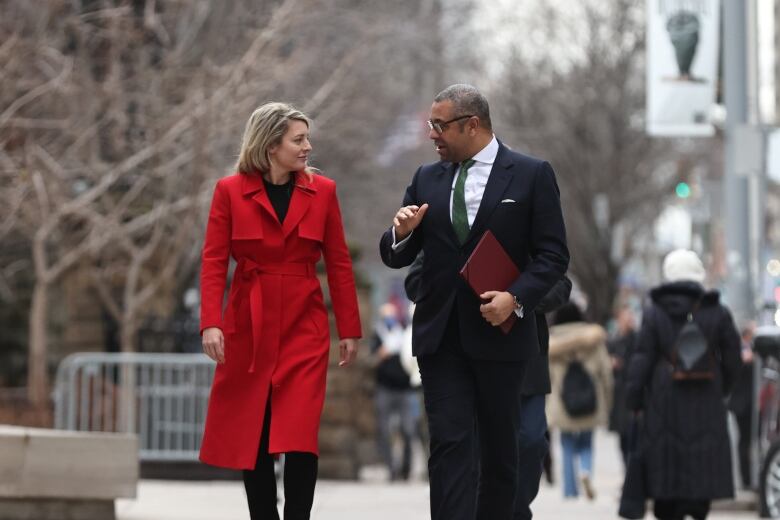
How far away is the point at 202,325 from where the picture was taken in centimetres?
739

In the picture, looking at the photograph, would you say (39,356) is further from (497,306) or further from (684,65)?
(497,306)

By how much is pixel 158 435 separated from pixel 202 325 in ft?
31.2

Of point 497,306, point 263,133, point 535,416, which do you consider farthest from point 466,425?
point 535,416

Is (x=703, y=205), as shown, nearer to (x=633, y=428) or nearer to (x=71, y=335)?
(x=71, y=335)

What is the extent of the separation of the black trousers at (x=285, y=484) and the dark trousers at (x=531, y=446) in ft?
4.64

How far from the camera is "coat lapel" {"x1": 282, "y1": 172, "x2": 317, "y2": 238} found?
7.56 meters

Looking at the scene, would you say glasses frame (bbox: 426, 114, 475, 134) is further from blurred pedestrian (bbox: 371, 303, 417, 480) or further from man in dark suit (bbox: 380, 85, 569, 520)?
blurred pedestrian (bbox: 371, 303, 417, 480)

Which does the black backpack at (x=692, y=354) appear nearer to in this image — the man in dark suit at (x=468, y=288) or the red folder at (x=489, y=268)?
the man in dark suit at (x=468, y=288)

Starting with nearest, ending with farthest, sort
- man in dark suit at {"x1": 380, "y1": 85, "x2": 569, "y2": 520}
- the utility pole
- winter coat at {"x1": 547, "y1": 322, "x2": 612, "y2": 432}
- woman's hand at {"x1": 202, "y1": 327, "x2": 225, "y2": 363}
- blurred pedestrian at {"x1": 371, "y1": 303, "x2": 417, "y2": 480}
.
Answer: man in dark suit at {"x1": 380, "y1": 85, "x2": 569, "y2": 520} < woman's hand at {"x1": 202, "y1": 327, "x2": 225, "y2": 363} < winter coat at {"x1": 547, "y1": 322, "x2": 612, "y2": 432} < the utility pole < blurred pedestrian at {"x1": 371, "y1": 303, "x2": 417, "y2": 480}

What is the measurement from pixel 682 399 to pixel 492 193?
391cm

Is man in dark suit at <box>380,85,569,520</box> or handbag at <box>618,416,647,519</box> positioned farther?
handbag at <box>618,416,647,519</box>

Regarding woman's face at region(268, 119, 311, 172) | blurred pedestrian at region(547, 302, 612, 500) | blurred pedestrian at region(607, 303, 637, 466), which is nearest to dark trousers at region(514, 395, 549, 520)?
woman's face at region(268, 119, 311, 172)

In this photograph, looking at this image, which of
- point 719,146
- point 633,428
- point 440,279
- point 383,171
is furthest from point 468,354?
point 719,146

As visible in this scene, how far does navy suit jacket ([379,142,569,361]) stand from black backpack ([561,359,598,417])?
26.6 feet
